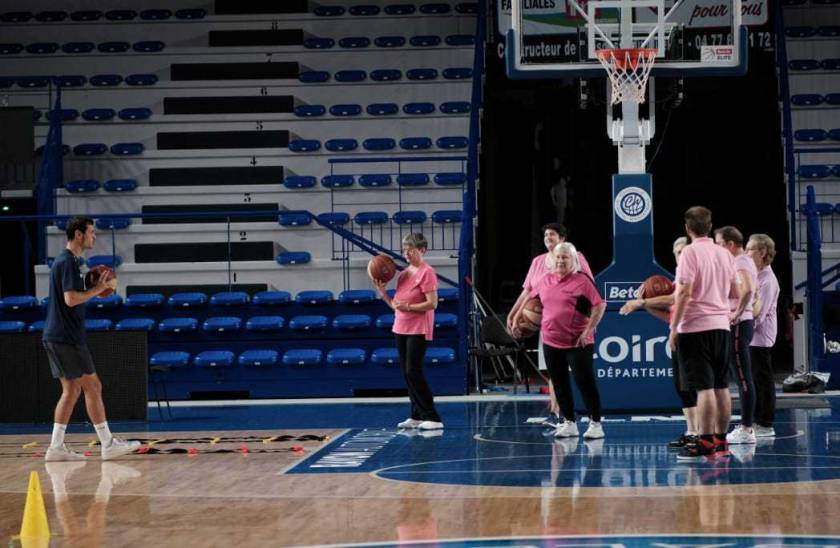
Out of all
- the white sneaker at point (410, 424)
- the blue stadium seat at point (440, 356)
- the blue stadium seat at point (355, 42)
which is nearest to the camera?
the white sneaker at point (410, 424)

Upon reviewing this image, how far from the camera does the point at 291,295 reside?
650 inches

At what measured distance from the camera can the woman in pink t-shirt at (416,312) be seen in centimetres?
1077

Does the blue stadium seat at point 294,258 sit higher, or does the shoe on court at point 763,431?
the blue stadium seat at point 294,258

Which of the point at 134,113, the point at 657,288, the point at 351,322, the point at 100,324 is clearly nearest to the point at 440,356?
the point at 351,322

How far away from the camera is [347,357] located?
589 inches

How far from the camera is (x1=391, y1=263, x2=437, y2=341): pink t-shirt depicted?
10.8m

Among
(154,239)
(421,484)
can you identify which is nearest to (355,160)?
(154,239)

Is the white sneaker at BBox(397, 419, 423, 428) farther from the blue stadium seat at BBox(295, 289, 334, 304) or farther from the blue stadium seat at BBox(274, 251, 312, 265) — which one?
the blue stadium seat at BBox(274, 251, 312, 265)

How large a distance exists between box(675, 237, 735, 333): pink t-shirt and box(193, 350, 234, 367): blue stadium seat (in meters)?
7.41

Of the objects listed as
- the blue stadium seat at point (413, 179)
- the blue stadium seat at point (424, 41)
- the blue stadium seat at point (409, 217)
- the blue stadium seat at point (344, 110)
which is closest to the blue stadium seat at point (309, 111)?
the blue stadium seat at point (344, 110)

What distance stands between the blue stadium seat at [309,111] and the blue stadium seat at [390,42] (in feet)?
5.22

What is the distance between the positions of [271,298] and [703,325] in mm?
7713

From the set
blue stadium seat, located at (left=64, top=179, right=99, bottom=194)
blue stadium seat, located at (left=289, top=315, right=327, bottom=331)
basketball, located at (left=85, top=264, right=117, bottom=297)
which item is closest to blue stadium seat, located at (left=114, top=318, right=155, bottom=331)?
blue stadium seat, located at (left=289, top=315, right=327, bottom=331)

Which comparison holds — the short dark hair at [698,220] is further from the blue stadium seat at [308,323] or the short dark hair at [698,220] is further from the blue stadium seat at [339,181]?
the blue stadium seat at [339,181]
